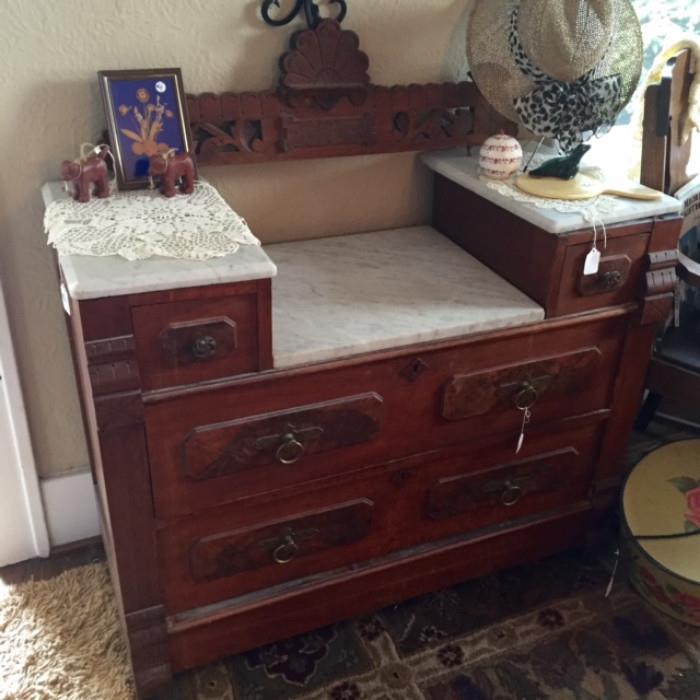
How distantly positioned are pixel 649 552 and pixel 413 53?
3.86ft

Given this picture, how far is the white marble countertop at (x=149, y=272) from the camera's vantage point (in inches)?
42.5

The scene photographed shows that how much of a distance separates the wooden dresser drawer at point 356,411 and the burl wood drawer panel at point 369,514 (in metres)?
0.05

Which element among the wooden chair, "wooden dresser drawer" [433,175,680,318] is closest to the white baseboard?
"wooden dresser drawer" [433,175,680,318]

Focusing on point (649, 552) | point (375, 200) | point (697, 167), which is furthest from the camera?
point (697, 167)

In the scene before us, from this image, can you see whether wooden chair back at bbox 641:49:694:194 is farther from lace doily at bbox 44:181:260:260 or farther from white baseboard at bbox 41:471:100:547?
white baseboard at bbox 41:471:100:547

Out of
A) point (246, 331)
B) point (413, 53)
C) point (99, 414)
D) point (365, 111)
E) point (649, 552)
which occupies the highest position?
point (413, 53)

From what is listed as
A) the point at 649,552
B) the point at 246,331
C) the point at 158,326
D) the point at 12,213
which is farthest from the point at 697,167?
the point at 12,213

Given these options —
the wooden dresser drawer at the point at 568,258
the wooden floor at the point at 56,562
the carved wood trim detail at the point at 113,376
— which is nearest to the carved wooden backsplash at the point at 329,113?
the wooden dresser drawer at the point at 568,258

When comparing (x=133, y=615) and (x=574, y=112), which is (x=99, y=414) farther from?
(x=574, y=112)

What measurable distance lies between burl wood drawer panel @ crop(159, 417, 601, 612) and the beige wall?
539 millimetres

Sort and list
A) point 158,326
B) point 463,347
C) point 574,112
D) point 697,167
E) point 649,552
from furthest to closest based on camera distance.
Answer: point 697,167 < point 649,552 < point 574,112 < point 463,347 < point 158,326

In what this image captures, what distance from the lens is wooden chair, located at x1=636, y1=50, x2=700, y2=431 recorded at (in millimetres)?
1633

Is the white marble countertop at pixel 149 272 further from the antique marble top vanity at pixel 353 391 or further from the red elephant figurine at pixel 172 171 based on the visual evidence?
the red elephant figurine at pixel 172 171

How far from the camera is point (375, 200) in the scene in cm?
177
